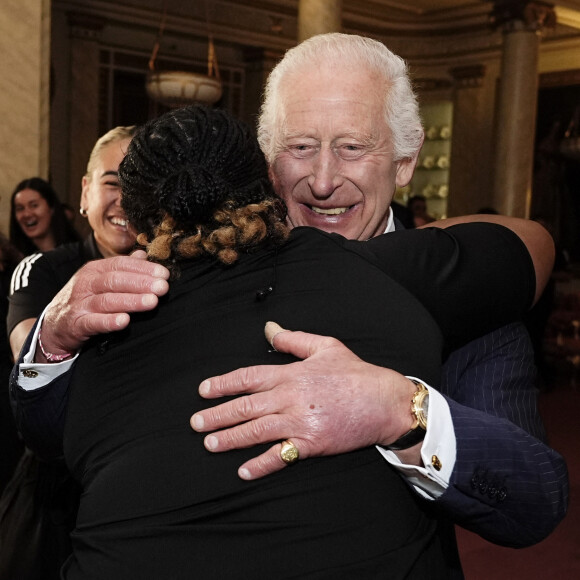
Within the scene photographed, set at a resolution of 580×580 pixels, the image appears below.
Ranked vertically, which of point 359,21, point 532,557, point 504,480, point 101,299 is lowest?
point 532,557

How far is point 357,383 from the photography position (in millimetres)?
1062

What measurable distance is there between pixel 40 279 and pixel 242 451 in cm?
182

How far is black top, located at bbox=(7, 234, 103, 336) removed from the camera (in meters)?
2.66

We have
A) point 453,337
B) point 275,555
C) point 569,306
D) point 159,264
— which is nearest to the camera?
point 275,555

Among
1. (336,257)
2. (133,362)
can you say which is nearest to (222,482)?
(133,362)

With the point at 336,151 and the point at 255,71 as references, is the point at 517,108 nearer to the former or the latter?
the point at 255,71

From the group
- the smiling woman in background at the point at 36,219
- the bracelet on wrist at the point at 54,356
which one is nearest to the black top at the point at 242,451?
the bracelet on wrist at the point at 54,356

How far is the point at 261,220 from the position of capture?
1.14 meters

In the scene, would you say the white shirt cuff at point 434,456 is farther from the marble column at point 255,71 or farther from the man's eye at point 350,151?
the marble column at point 255,71

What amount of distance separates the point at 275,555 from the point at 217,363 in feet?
0.85

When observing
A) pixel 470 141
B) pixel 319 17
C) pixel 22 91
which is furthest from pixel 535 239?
pixel 470 141

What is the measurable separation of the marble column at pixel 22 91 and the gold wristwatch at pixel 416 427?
373cm

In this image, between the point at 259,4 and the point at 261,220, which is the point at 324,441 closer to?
the point at 261,220

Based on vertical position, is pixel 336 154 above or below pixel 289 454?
above
